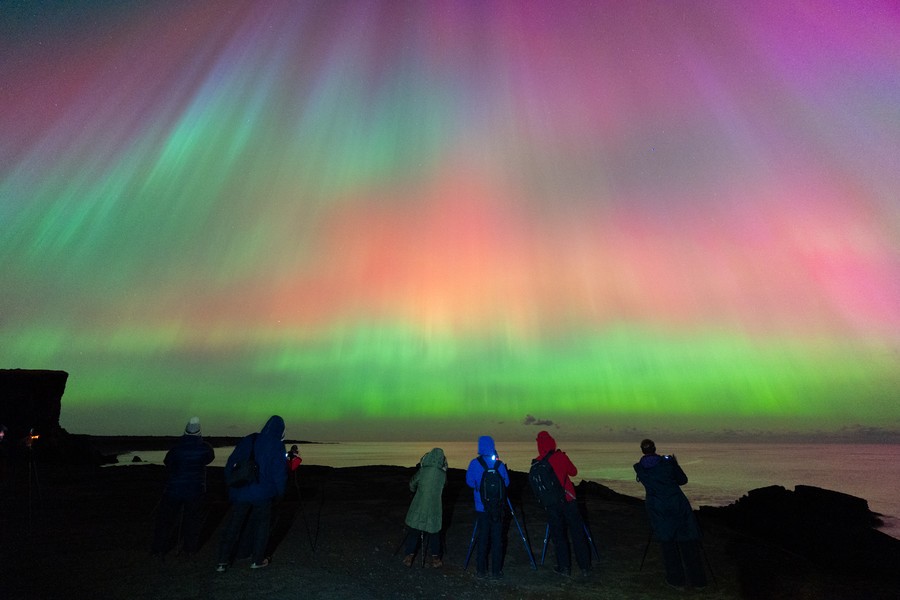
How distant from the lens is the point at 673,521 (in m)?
8.79

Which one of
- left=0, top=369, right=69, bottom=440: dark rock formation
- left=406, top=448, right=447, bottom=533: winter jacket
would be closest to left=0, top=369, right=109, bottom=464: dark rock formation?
left=0, top=369, right=69, bottom=440: dark rock formation

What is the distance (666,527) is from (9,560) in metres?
11.2

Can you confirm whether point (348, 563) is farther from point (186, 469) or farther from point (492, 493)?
point (186, 469)

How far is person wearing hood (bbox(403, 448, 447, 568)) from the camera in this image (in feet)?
31.4

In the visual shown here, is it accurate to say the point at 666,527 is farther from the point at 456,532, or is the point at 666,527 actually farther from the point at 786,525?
the point at 786,525

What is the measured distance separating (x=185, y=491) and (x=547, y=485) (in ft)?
21.4

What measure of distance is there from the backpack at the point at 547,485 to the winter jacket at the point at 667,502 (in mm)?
1473

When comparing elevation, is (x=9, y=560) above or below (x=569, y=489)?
below

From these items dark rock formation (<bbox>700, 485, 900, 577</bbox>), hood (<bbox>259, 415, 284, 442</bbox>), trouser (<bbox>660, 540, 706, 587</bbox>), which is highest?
hood (<bbox>259, 415, 284, 442</bbox>)

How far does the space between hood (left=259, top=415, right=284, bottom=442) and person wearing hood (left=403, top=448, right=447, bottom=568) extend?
8.02 ft

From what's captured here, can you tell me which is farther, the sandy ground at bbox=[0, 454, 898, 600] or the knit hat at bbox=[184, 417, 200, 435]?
the knit hat at bbox=[184, 417, 200, 435]

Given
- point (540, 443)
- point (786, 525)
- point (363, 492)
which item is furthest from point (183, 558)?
point (786, 525)

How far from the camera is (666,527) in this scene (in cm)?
882

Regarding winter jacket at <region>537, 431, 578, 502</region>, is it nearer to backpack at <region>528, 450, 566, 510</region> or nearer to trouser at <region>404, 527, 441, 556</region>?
backpack at <region>528, 450, 566, 510</region>
